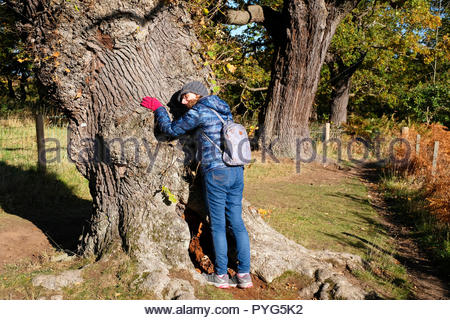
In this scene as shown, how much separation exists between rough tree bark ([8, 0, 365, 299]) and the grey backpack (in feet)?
2.09

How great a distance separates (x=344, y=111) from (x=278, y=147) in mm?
10259

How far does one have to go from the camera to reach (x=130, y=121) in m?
4.27

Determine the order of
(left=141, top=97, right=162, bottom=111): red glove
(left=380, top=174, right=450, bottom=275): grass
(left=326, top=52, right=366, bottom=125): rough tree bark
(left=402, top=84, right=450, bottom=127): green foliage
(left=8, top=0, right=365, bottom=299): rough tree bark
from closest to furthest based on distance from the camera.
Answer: (left=8, top=0, right=365, bottom=299): rough tree bark → (left=141, top=97, right=162, bottom=111): red glove → (left=380, top=174, right=450, bottom=275): grass → (left=326, top=52, right=366, bottom=125): rough tree bark → (left=402, top=84, right=450, bottom=127): green foliage

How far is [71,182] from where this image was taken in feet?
28.6

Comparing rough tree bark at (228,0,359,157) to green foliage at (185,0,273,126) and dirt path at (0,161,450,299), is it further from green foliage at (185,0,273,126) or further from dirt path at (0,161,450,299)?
dirt path at (0,161,450,299)

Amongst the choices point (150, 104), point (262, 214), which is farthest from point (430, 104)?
point (150, 104)

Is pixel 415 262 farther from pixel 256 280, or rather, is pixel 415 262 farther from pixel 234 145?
pixel 234 145

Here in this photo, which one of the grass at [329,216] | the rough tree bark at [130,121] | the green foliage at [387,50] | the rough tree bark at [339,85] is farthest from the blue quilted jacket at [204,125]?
the rough tree bark at [339,85]

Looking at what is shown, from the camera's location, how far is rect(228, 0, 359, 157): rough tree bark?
39.8 feet

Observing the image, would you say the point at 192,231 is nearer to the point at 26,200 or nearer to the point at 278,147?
the point at 26,200

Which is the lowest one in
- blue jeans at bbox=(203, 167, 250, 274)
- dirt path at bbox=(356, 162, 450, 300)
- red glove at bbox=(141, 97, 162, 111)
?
dirt path at bbox=(356, 162, 450, 300)

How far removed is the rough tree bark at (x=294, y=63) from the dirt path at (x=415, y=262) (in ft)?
15.8

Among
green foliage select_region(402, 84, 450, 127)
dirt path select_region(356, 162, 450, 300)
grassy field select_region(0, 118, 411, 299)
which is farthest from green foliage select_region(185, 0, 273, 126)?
green foliage select_region(402, 84, 450, 127)

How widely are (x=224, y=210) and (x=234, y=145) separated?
0.73 metres
